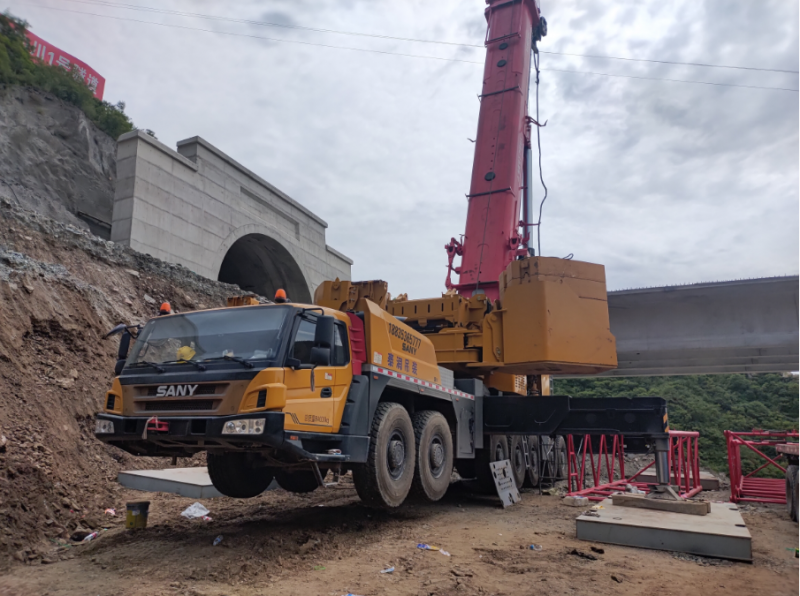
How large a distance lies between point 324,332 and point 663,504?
4625 millimetres

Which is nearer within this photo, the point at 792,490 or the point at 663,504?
the point at 663,504

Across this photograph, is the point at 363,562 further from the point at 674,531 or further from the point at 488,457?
the point at 488,457

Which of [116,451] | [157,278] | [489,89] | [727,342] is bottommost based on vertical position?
[116,451]

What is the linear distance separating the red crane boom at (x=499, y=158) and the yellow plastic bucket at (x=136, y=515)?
20.8 ft

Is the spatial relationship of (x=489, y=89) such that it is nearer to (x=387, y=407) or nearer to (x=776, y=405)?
(x=387, y=407)

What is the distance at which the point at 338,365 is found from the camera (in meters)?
6.04

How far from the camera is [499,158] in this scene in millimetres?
11219

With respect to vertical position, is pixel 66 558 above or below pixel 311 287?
below

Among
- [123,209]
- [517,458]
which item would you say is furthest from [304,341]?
[123,209]

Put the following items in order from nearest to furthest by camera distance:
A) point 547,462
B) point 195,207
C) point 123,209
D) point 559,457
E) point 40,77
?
1. point 547,462
2. point 123,209
3. point 559,457
4. point 195,207
5. point 40,77

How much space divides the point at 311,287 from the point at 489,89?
35.6ft

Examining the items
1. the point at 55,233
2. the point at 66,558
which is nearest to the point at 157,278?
the point at 55,233

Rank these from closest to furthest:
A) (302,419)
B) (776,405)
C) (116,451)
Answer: (302,419) < (116,451) < (776,405)

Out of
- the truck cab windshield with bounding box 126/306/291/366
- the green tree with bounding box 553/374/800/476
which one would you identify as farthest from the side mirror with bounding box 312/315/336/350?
the green tree with bounding box 553/374/800/476
